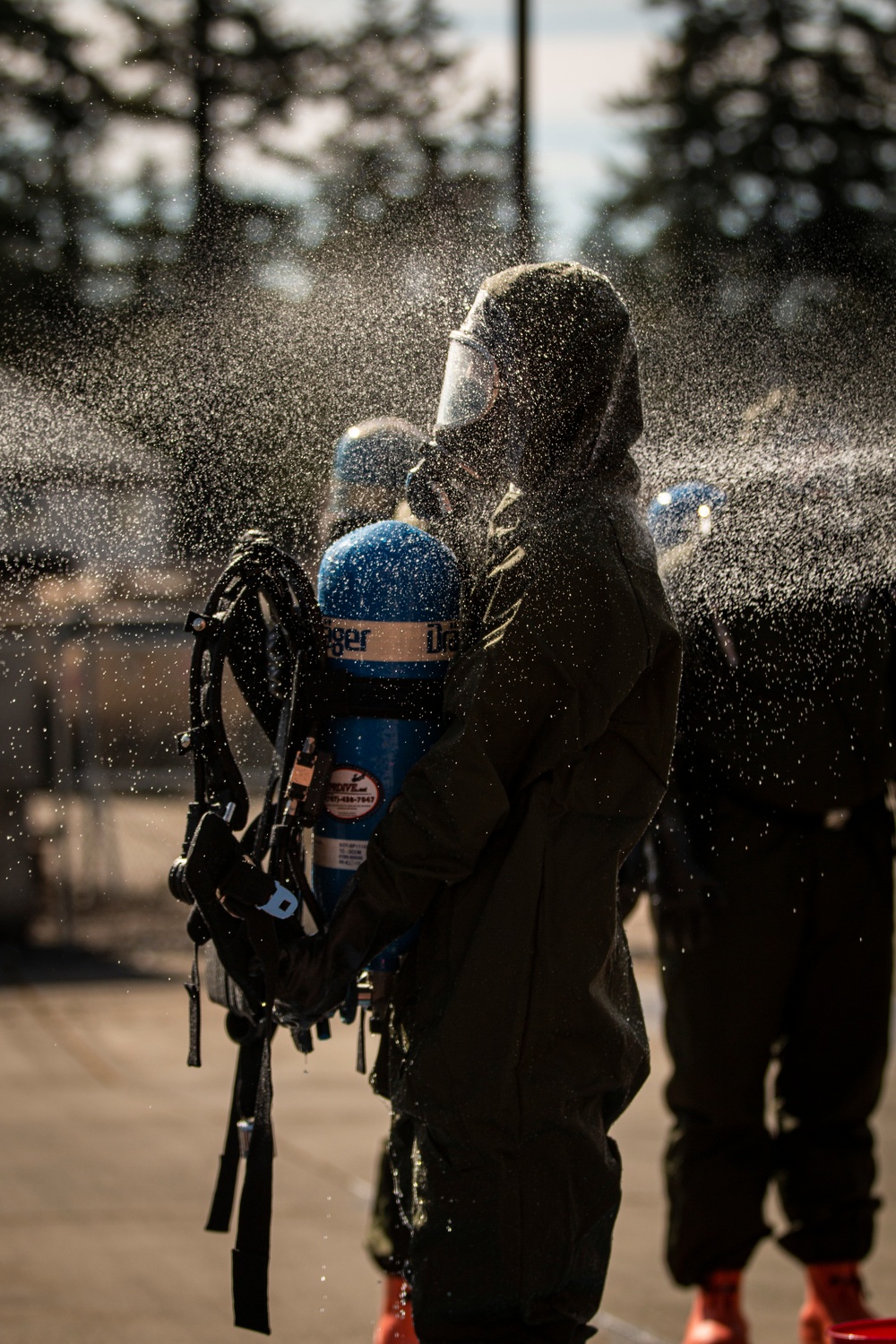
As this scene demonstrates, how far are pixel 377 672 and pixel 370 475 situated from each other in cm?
61

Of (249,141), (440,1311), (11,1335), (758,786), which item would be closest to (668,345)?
(758,786)

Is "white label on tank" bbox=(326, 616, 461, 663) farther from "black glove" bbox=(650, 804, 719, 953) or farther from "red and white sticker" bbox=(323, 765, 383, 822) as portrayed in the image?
"black glove" bbox=(650, 804, 719, 953)

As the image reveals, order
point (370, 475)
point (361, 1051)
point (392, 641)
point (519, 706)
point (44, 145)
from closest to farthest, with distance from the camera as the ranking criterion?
point (519, 706)
point (392, 641)
point (361, 1051)
point (370, 475)
point (44, 145)

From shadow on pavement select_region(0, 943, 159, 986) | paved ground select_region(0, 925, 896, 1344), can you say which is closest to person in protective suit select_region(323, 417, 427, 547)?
paved ground select_region(0, 925, 896, 1344)

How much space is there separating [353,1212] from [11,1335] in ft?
3.43

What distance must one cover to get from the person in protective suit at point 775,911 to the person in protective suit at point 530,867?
0.76 metres

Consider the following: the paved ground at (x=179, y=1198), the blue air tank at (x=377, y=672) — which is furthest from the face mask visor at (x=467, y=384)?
the paved ground at (x=179, y=1198)

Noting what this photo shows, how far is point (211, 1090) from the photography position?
4879 mm

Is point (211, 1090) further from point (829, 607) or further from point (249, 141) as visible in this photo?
point (249, 141)

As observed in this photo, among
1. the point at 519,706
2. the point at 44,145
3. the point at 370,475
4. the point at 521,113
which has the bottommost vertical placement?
the point at 519,706

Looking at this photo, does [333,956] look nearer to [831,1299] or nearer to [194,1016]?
[194,1016]

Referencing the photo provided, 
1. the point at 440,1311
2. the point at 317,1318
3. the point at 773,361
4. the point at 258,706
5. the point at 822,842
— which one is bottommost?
→ the point at 317,1318

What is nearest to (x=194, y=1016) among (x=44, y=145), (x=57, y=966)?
(x=57, y=966)

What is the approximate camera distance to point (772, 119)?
50.1 feet
